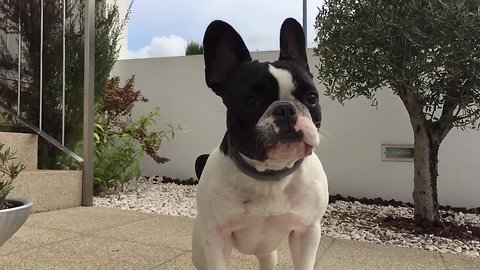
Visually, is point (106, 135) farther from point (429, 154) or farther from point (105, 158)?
point (429, 154)

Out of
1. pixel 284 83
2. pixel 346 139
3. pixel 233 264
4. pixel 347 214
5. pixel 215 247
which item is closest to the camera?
pixel 284 83

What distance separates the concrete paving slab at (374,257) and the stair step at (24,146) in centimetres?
305

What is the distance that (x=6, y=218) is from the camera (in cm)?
140

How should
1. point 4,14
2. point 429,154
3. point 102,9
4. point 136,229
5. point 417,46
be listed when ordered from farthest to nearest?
point 102,9 → point 4,14 → point 429,154 → point 136,229 → point 417,46

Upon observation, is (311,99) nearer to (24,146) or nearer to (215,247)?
(215,247)

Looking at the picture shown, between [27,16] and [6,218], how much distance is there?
4059mm

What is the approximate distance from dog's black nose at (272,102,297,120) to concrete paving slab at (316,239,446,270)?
1.55 m

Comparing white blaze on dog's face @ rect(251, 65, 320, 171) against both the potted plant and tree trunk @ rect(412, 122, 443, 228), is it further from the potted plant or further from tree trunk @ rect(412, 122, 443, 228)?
tree trunk @ rect(412, 122, 443, 228)

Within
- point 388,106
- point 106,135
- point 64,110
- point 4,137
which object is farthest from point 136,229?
point 388,106

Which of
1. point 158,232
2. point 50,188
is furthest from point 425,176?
point 50,188

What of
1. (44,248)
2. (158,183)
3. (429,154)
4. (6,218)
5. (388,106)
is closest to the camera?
(6,218)

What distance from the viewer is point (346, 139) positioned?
218 inches

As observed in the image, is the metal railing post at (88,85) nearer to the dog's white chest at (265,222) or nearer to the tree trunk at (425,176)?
the tree trunk at (425,176)

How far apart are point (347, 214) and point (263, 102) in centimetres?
328
